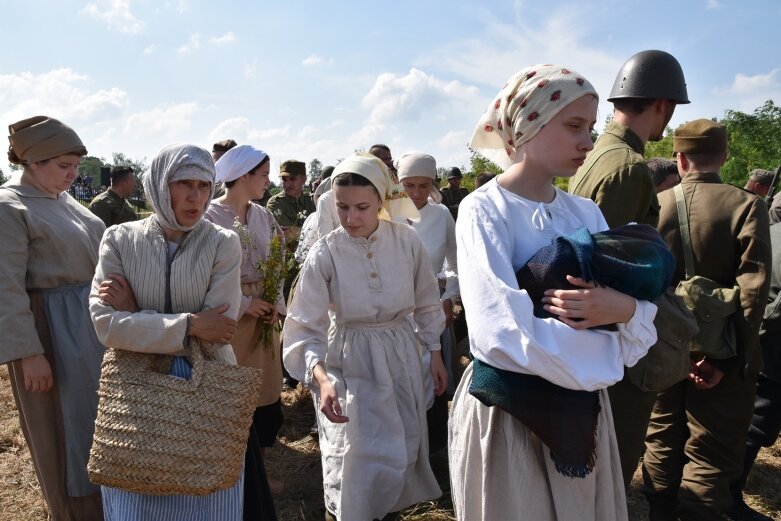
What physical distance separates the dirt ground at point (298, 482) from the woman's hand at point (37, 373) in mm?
1254

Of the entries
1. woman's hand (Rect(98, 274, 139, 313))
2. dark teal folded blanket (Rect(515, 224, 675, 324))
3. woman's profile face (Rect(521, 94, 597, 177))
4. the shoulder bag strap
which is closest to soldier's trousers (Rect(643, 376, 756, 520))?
the shoulder bag strap

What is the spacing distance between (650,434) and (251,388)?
234 cm

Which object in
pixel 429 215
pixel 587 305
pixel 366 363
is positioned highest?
pixel 429 215

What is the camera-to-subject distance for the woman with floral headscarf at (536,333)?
4.87 ft

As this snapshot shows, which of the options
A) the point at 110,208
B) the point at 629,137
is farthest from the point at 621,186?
the point at 110,208

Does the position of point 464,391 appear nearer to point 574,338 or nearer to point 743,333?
point 574,338

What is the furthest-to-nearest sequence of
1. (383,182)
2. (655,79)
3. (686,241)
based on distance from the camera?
(686,241), (383,182), (655,79)

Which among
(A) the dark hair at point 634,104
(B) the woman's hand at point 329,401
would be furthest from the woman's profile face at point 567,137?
(B) the woman's hand at point 329,401

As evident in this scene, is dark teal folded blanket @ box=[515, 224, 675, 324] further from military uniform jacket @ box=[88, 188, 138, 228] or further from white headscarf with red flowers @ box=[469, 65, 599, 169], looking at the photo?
military uniform jacket @ box=[88, 188, 138, 228]

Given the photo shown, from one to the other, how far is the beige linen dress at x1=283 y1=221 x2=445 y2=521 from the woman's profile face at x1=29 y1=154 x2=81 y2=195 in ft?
4.60

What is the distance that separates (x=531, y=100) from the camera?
1.75 m

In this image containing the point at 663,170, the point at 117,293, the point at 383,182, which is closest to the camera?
the point at 117,293

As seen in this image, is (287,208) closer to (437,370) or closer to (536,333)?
(437,370)

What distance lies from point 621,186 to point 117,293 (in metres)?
2.08
